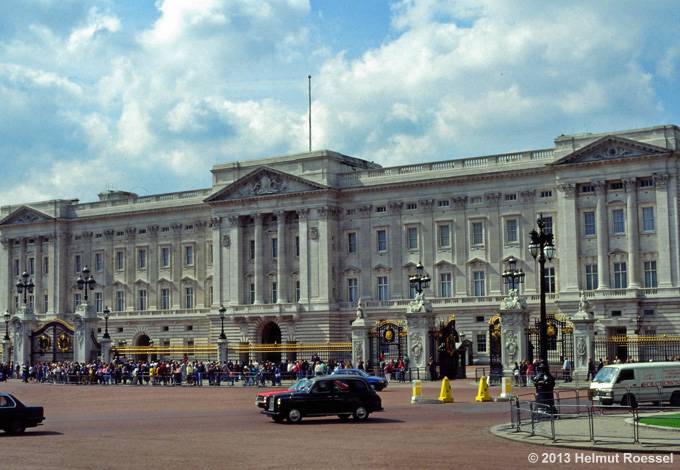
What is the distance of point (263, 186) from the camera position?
320 feet

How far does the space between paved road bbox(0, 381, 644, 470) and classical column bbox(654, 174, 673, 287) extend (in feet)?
129

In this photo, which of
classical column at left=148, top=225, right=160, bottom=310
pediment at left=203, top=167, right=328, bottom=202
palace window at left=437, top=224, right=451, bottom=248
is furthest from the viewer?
classical column at left=148, top=225, right=160, bottom=310

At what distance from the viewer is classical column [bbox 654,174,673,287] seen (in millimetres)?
79250

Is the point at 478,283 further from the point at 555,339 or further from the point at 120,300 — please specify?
the point at 120,300

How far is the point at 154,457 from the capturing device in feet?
80.7

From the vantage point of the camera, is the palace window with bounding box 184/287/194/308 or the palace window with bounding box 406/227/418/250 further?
the palace window with bounding box 184/287/194/308

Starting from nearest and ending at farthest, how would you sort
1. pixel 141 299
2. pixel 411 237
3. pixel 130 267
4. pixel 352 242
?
pixel 411 237, pixel 352 242, pixel 141 299, pixel 130 267

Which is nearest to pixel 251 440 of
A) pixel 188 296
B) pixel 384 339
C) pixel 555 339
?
pixel 384 339

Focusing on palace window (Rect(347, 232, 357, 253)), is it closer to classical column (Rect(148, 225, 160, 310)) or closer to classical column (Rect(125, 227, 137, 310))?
classical column (Rect(148, 225, 160, 310))

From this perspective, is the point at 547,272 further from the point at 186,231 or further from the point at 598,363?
the point at 186,231

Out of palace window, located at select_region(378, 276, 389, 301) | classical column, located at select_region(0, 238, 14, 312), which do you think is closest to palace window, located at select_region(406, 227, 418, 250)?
palace window, located at select_region(378, 276, 389, 301)

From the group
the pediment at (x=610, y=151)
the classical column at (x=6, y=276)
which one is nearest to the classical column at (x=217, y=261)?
the classical column at (x=6, y=276)

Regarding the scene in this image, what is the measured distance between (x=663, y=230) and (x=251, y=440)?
57555 millimetres

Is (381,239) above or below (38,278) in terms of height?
above
